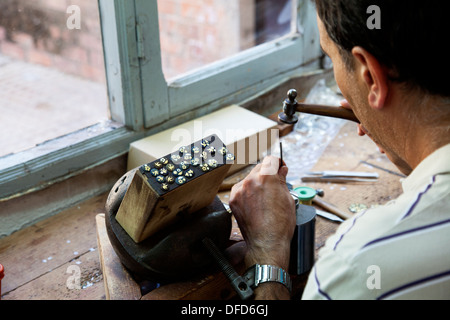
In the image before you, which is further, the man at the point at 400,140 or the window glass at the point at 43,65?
the window glass at the point at 43,65

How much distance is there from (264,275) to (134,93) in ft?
2.35

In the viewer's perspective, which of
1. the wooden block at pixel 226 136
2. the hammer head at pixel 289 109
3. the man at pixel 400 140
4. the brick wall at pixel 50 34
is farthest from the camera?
the wooden block at pixel 226 136

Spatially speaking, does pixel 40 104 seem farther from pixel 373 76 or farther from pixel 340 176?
pixel 373 76

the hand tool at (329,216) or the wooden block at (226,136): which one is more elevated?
the wooden block at (226,136)

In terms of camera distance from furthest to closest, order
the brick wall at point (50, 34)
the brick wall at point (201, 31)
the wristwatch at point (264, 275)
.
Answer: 1. the brick wall at point (201, 31)
2. the brick wall at point (50, 34)
3. the wristwatch at point (264, 275)

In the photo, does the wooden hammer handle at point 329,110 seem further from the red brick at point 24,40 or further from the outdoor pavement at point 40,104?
the red brick at point 24,40

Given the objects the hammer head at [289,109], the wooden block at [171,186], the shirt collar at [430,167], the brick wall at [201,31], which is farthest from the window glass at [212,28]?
the shirt collar at [430,167]

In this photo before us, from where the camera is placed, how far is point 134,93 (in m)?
1.43

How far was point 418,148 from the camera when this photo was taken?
790 mm

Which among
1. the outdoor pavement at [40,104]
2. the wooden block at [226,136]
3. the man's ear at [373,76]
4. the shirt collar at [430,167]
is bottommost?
the wooden block at [226,136]

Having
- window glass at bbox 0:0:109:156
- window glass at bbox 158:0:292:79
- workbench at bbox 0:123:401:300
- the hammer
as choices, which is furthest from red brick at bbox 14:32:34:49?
the hammer

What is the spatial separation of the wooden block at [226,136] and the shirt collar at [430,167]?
2.55 feet

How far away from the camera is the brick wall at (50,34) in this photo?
4.22 feet
